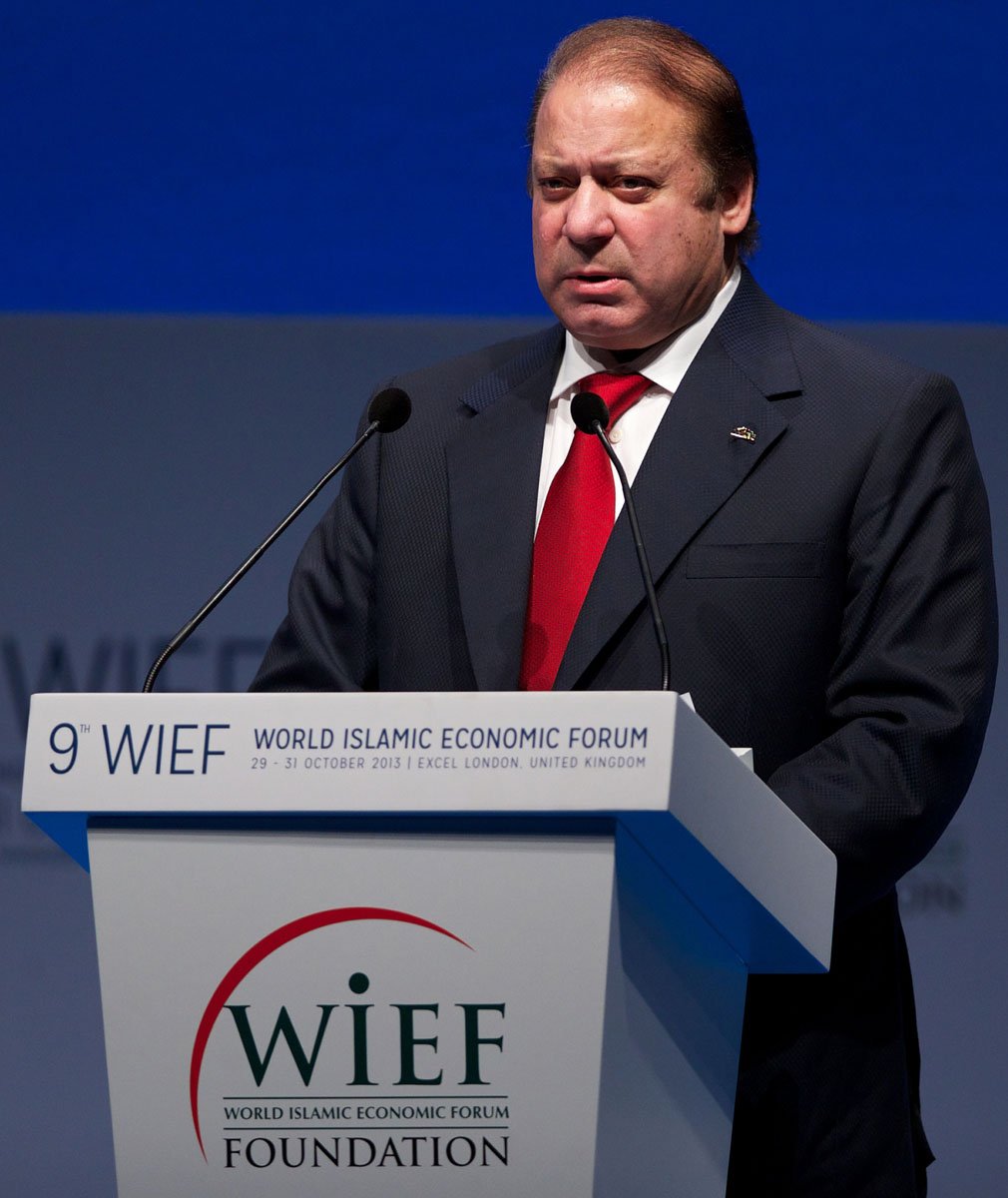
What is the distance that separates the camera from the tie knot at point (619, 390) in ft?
6.49

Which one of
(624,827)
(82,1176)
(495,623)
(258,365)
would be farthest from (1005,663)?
(624,827)

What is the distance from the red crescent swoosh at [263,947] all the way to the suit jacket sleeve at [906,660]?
491 millimetres

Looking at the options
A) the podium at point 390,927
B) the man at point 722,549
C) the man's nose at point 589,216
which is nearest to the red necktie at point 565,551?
the man at point 722,549

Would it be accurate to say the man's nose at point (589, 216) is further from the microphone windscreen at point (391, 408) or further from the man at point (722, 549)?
the microphone windscreen at point (391, 408)

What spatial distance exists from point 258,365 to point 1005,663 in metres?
1.50

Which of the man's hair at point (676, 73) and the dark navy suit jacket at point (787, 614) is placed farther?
the man's hair at point (676, 73)

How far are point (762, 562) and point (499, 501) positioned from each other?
0.30m

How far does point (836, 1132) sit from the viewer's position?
169cm

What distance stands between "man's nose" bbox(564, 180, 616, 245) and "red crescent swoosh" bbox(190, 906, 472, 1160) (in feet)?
3.05

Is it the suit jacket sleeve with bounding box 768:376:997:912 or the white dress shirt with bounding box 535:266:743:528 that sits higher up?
the white dress shirt with bounding box 535:266:743:528

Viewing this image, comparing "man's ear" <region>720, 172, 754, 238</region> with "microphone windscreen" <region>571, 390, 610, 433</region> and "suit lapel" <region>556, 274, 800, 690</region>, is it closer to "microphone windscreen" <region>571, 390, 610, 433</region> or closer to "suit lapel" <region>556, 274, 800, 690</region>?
"suit lapel" <region>556, 274, 800, 690</region>

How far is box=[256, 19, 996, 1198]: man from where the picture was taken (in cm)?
168

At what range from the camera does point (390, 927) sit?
1262mm

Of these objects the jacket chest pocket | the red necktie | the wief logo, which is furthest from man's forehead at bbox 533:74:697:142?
the wief logo
